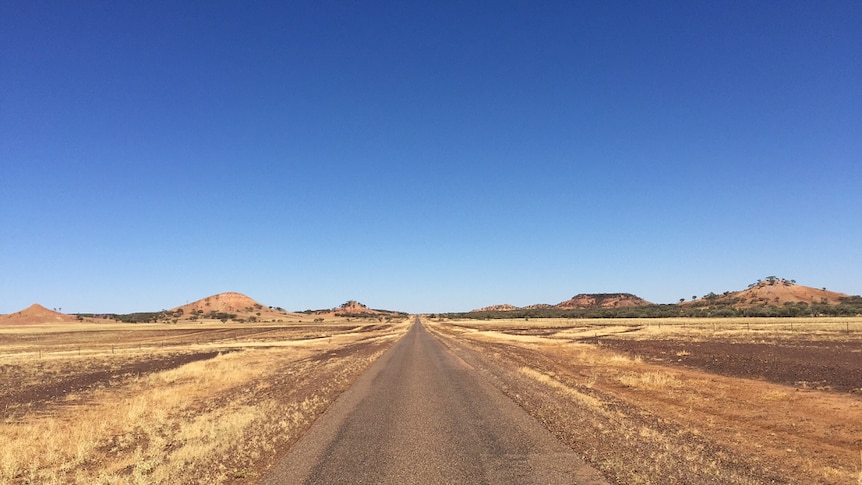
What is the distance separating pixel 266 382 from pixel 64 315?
19411 centimetres

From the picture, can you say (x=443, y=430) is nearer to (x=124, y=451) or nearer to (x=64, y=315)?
(x=124, y=451)

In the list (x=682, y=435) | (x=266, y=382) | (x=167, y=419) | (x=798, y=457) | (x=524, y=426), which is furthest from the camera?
(x=266, y=382)

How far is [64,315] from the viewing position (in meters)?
169

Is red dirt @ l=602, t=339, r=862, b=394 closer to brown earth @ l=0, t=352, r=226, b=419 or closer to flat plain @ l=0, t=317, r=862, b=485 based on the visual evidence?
flat plain @ l=0, t=317, r=862, b=485

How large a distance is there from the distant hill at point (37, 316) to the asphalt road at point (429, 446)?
18955cm

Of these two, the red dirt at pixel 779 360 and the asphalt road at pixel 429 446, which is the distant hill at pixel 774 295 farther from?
the asphalt road at pixel 429 446

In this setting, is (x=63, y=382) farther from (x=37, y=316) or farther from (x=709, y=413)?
(x=37, y=316)

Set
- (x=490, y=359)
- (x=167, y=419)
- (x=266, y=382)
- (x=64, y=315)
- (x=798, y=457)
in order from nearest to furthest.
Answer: (x=798, y=457) < (x=167, y=419) < (x=266, y=382) < (x=490, y=359) < (x=64, y=315)

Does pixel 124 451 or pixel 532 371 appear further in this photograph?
pixel 532 371

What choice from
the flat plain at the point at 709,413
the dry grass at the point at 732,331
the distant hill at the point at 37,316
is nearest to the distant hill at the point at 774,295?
the dry grass at the point at 732,331

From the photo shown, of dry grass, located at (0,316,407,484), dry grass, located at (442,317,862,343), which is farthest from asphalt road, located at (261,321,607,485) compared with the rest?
dry grass, located at (442,317,862,343)

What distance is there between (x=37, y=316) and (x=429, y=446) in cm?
20993

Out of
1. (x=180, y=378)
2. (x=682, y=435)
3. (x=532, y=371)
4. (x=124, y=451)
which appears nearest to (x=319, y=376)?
(x=180, y=378)

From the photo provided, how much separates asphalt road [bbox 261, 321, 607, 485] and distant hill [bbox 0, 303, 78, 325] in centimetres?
18955
